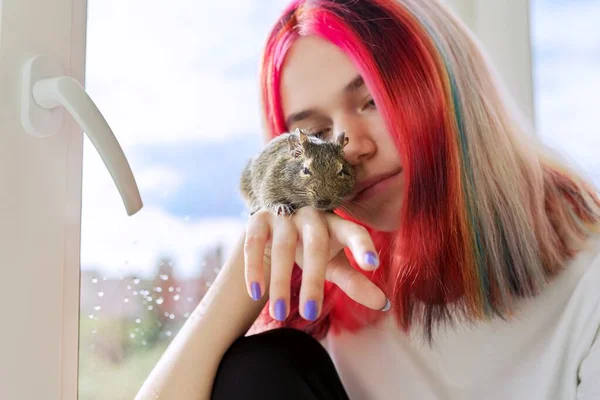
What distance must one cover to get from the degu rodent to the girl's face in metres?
0.08

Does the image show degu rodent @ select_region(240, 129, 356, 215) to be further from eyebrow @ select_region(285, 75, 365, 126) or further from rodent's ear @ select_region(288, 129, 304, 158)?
eyebrow @ select_region(285, 75, 365, 126)

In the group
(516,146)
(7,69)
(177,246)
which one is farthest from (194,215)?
(516,146)

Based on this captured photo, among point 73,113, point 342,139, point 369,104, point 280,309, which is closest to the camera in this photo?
point 73,113

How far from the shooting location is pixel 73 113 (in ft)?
2.27

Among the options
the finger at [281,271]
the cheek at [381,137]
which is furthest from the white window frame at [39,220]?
the cheek at [381,137]

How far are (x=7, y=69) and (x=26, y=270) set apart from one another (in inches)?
10.3

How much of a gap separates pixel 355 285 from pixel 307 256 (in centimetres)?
9

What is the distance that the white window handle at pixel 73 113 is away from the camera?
2.26ft

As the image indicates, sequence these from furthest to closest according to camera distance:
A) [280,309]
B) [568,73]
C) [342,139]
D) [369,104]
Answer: [568,73] → [369,104] → [342,139] → [280,309]

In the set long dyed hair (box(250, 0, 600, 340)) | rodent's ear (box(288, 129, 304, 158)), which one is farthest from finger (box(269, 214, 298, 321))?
long dyed hair (box(250, 0, 600, 340))

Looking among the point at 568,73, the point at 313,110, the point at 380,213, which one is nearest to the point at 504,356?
the point at 380,213

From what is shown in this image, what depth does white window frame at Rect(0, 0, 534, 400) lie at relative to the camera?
70 centimetres

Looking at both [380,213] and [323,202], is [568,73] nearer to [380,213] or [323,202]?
[380,213]

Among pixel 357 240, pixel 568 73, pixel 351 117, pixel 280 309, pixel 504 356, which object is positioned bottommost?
pixel 504 356
